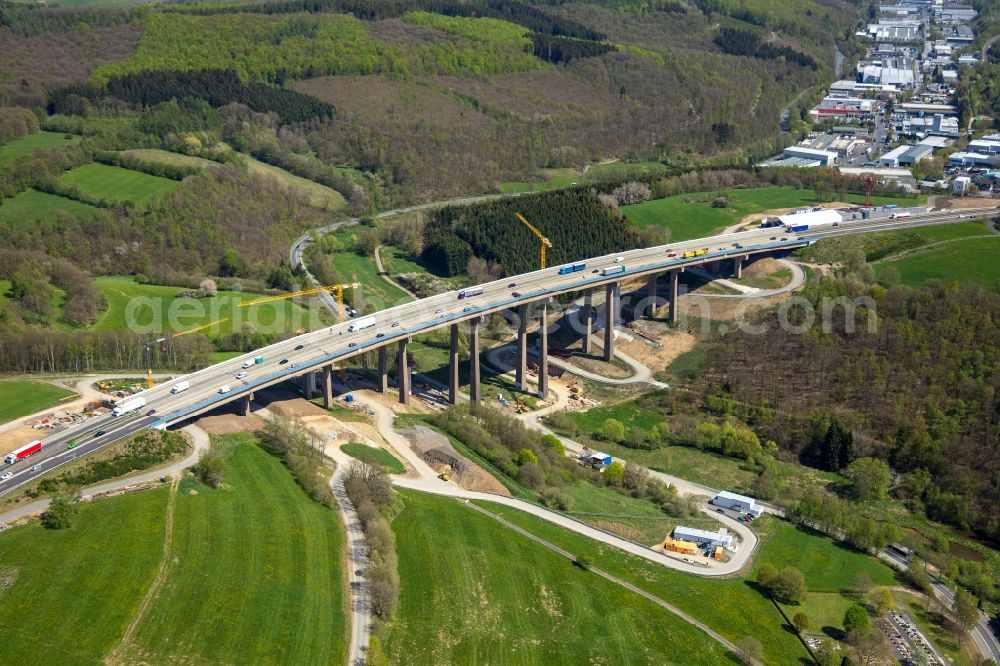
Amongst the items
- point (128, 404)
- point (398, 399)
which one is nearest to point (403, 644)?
point (128, 404)

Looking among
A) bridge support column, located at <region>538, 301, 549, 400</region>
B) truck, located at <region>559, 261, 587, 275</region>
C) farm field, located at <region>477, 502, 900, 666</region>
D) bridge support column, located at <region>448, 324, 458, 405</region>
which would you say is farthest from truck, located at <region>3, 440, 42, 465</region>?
truck, located at <region>559, 261, 587, 275</region>

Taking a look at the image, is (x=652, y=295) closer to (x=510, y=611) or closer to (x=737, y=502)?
(x=737, y=502)

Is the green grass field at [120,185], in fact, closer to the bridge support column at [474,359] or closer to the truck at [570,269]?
the bridge support column at [474,359]

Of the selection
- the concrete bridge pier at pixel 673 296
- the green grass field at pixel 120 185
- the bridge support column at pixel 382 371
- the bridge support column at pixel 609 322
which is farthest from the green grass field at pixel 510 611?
the green grass field at pixel 120 185

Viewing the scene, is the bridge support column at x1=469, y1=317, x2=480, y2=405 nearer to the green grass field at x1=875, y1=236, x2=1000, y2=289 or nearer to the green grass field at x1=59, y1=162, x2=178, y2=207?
the green grass field at x1=875, y1=236, x2=1000, y2=289

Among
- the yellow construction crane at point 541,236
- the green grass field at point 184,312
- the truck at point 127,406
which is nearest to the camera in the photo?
the truck at point 127,406

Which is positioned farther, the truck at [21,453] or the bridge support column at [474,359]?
the bridge support column at [474,359]

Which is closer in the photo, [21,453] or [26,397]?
[21,453]

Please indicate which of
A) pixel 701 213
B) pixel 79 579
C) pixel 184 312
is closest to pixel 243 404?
pixel 184 312
